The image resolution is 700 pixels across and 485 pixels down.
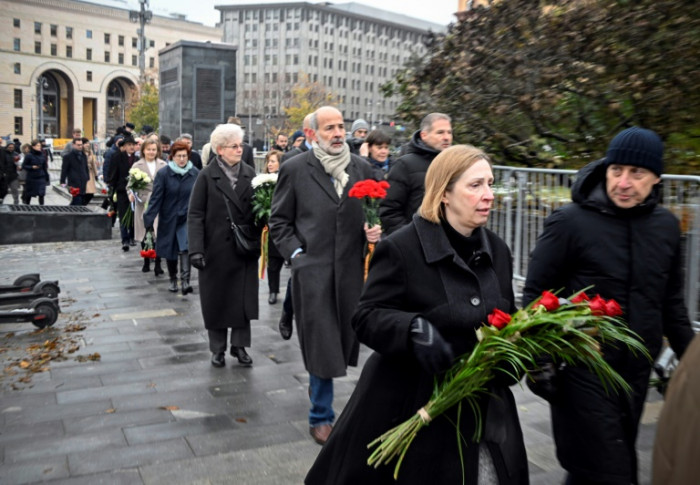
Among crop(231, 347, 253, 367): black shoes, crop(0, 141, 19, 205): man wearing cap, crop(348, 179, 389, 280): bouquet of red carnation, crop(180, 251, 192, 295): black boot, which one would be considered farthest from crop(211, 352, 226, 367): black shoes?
crop(0, 141, 19, 205): man wearing cap

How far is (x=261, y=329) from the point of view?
8.38 metres

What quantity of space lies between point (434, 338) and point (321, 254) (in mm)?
2476

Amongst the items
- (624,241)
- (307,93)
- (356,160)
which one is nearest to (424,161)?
(356,160)

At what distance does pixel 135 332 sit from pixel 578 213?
5495 mm

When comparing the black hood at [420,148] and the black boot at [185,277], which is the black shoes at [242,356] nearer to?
the black hood at [420,148]

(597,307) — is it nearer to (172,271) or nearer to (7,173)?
(172,271)

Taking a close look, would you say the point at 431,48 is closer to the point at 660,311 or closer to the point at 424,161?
the point at 424,161

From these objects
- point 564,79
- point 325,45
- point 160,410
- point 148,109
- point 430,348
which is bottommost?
point 160,410

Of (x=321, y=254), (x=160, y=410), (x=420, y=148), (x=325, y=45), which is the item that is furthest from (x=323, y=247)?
(x=325, y=45)

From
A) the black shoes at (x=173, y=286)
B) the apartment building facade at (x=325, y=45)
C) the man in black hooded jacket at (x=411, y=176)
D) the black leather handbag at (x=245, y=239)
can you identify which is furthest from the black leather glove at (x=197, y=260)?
the apartment building facade at (x=325, y=45)

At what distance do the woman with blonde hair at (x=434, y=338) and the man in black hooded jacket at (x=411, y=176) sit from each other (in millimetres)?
3480

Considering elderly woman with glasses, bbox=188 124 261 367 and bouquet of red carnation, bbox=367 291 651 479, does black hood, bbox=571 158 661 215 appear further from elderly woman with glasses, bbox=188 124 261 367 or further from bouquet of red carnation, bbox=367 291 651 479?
elderly woman with glasses, bbox=188 124 261 367

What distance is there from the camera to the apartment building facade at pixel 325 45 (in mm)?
138000

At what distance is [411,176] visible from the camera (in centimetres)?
670
